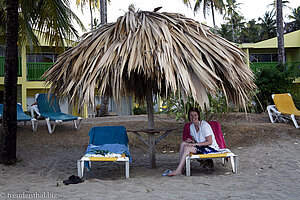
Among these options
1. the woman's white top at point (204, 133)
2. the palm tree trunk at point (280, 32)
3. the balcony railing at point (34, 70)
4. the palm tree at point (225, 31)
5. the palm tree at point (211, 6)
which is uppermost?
the palm tree at point (225, 31)

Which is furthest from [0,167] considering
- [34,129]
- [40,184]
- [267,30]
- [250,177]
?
[267,30]

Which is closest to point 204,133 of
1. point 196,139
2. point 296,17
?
point 196,139

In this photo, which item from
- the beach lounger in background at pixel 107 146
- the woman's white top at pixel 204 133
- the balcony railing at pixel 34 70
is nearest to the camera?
the beach lounger in background at pixel 107 146

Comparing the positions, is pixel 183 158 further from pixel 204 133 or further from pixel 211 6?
pixel 211 6

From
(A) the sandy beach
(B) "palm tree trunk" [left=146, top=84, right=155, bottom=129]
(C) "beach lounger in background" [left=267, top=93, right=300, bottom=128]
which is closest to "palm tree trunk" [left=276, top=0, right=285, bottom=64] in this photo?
(C) "beach lounger in background" [left=267, top=93, right=300, bottom=128]

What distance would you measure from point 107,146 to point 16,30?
291 centimetres

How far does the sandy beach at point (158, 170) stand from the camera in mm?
3807

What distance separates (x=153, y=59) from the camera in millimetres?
4402

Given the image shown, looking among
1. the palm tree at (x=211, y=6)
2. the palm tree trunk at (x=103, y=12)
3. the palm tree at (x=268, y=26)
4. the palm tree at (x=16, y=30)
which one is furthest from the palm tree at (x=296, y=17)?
the palm tree at (x=16, y=30)

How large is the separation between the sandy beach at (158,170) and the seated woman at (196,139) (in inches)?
15.1

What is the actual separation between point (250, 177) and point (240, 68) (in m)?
1.68

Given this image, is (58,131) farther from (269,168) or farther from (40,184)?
(269,168)

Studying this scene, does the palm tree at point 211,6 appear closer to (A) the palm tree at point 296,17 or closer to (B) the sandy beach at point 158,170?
(B) the sandy beach at point 158,170

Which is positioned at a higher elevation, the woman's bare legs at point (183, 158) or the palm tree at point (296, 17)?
the palm tree at point (296, 17)
